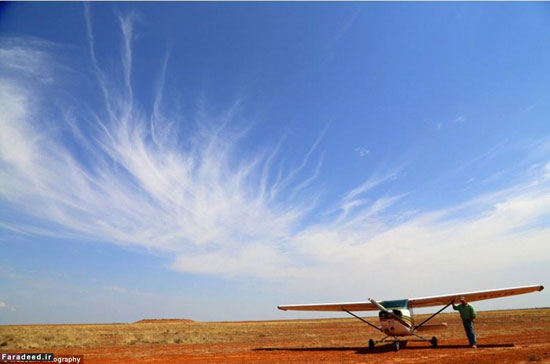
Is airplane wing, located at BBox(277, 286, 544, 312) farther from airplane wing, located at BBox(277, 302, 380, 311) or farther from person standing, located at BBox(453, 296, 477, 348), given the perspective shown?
person standing, located at BBox(453, 296, 477, 348)

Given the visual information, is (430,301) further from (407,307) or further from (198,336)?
(198,336)

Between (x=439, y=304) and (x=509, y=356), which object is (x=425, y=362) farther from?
(x=439, y=304)

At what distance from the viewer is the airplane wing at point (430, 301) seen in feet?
54.2

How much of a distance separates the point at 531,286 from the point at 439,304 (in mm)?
4862

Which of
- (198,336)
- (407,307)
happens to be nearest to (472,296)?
(407,307)

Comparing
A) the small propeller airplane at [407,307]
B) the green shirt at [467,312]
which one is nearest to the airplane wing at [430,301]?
the small propeller airplane at [407,307]

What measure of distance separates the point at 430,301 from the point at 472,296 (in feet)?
7.33

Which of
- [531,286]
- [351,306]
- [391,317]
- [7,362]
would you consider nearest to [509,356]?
[391,317]

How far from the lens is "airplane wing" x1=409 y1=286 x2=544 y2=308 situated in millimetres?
16281

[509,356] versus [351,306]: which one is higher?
[351,306]

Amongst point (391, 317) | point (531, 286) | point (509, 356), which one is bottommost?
point (509, 356)

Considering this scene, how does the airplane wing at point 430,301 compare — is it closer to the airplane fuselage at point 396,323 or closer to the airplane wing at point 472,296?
the airplane wing at point 472,296

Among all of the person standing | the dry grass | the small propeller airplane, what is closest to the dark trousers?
the person standing

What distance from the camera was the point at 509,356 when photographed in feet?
38.4
